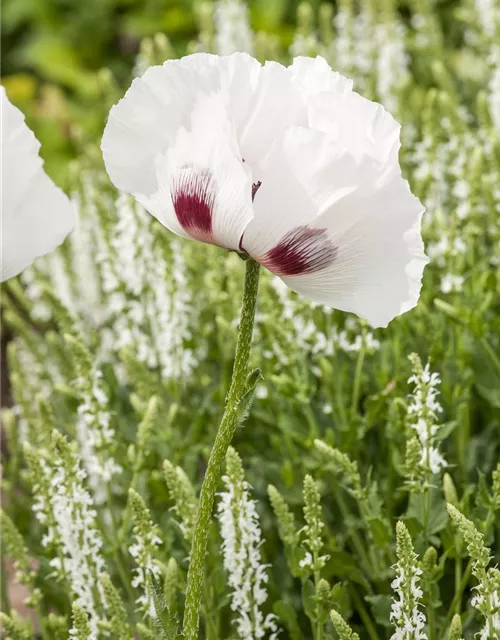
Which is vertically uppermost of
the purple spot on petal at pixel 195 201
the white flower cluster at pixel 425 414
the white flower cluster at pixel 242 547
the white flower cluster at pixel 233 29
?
the white flower cluster at pixel 233 29

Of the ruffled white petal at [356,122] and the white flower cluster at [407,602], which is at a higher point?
the ruffled white petal at [356,122]

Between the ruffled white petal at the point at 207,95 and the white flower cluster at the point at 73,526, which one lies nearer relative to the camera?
the ruffled white petal at the point at 207,95

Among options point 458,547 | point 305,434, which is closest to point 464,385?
point 305,434

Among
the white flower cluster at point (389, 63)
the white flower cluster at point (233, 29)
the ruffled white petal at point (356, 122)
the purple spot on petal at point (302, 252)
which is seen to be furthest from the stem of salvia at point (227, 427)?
the white flower cluster at point (233, 29)

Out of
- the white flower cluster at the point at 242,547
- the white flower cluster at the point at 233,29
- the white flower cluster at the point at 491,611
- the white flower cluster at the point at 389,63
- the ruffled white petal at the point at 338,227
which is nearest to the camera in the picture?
the ruffled white petal at the point at 338,227

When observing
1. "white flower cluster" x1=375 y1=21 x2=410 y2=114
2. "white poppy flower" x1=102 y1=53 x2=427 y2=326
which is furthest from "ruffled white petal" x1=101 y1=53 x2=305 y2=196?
"white flower cluster" x1=375 y1=21 x2=410 y2=114

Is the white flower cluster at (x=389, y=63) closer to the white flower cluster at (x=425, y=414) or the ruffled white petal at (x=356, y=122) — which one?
the white flower cluster at (x=425, y=414)

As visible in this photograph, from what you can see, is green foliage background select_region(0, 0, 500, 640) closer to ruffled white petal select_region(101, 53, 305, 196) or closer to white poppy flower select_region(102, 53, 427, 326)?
white poppy flower select_region(102, 53, 427, 326)
